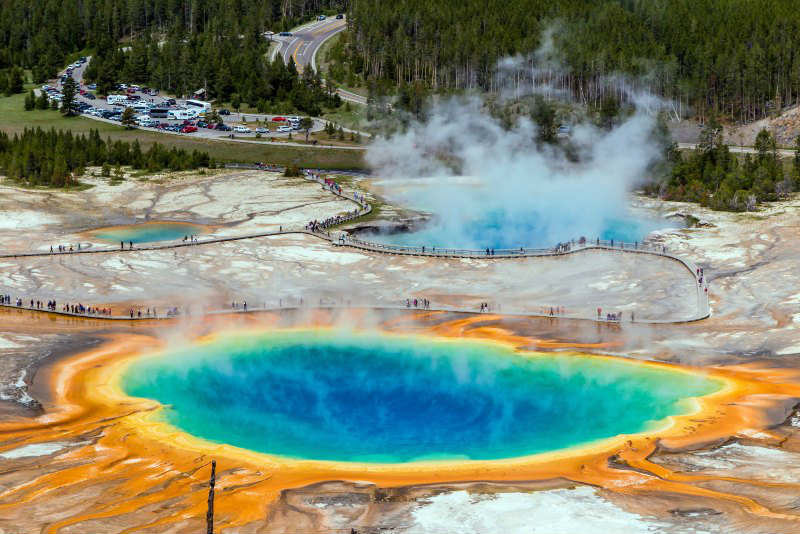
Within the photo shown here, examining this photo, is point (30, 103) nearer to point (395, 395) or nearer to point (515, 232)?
point (515, 232)

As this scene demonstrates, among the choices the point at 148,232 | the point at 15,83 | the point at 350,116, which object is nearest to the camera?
the point at 148,232

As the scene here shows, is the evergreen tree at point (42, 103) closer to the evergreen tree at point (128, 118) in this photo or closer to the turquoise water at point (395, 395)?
the evergreen tree at point (128, 118)

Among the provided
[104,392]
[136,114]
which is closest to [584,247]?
[104,392]

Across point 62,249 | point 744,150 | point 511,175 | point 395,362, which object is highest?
point 744,150

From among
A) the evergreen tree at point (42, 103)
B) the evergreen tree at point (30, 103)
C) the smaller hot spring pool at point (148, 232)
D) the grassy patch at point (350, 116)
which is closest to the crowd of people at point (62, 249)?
the smaller hot spring pool at point (148, 232)

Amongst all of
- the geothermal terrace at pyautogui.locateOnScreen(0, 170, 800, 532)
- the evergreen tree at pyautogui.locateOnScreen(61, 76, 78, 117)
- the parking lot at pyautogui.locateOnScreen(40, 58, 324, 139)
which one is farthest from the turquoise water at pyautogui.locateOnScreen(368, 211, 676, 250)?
the evergreen tree at pyautogui.locateOnScreen(61, 76, 78, 117)

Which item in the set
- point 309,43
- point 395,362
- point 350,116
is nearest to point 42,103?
point 350,116
